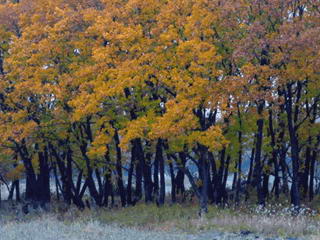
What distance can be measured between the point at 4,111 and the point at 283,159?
1293 centimetres

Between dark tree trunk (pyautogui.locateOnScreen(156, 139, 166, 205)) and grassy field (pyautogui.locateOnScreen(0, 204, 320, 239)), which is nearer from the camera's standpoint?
grassy field (pyautogui.locateOnScreen(0, 204, 320, 239))

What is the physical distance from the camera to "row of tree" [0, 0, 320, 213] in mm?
20000

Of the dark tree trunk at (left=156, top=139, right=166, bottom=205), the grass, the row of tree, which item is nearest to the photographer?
the grass

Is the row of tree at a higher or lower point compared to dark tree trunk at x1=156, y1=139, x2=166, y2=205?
higher

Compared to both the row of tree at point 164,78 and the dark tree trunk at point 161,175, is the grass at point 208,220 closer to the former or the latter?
the dark tree trunk at point 161,175

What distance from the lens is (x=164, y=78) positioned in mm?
20594

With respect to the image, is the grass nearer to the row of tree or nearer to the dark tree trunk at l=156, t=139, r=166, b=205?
the dark tree trunk at l=156, t=139, r=166, b=205

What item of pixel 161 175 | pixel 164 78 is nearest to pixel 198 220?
pixel 164 78

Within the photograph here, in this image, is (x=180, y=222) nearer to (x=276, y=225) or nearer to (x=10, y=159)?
(x=276, y=225)

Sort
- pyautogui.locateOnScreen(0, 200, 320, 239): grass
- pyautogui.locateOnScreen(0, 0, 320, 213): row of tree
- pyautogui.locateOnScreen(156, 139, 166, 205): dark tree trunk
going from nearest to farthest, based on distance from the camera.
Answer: pyautogui.locateOnScreen(0, 200, 320, 239): grass, pyautogui.locateOnScreen(0, 0, 320, 213): row of tree, pyautogui.locateOnScreen(156, 139, 166, 205): dark tree trunk

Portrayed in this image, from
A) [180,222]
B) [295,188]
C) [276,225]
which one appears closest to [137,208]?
[180,222]

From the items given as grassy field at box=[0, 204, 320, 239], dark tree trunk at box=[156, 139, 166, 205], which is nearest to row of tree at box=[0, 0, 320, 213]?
dark tree trunk at box=[156, 139, 166, 205]

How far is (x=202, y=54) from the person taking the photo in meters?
20.0

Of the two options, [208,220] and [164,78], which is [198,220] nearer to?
[208,220]
